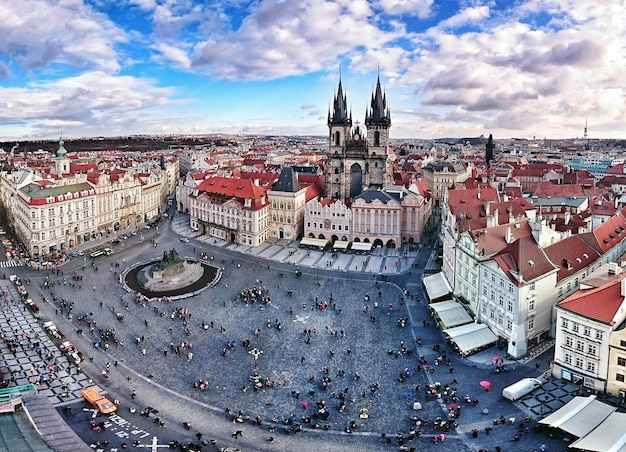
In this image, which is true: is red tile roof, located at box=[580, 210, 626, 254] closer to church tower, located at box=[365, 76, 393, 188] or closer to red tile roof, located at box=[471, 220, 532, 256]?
red tile roof, located at box=[471, 220, 532, 256]

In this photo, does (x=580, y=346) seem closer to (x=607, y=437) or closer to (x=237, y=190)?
(x=607, y=437)

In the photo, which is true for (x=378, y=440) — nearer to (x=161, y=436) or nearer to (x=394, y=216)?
(x=161, y=436)

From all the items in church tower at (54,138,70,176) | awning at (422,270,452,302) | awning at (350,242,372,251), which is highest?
church tower at (54,138,70,176)

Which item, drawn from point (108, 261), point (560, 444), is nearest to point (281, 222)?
point (108, 261)

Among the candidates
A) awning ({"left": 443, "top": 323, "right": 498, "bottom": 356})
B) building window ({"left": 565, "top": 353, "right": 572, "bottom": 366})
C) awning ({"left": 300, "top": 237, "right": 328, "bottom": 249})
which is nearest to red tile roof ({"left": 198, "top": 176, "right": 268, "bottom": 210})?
awning ({"left": 300, "top": 237, "right": 328, "bottom": 249})

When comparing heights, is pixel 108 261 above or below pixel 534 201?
below

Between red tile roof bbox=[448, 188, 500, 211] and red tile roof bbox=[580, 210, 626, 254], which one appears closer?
red tile roof bbox=[580, 210, 626, 254]

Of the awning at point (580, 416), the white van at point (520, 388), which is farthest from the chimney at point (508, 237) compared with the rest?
the awning at point (580, 416)

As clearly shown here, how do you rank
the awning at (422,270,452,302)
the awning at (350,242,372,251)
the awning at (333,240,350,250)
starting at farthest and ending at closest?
the awning at (333,240,350,250)
the awning at (350,242,372,251)
the awning at (422,270,452,302)
